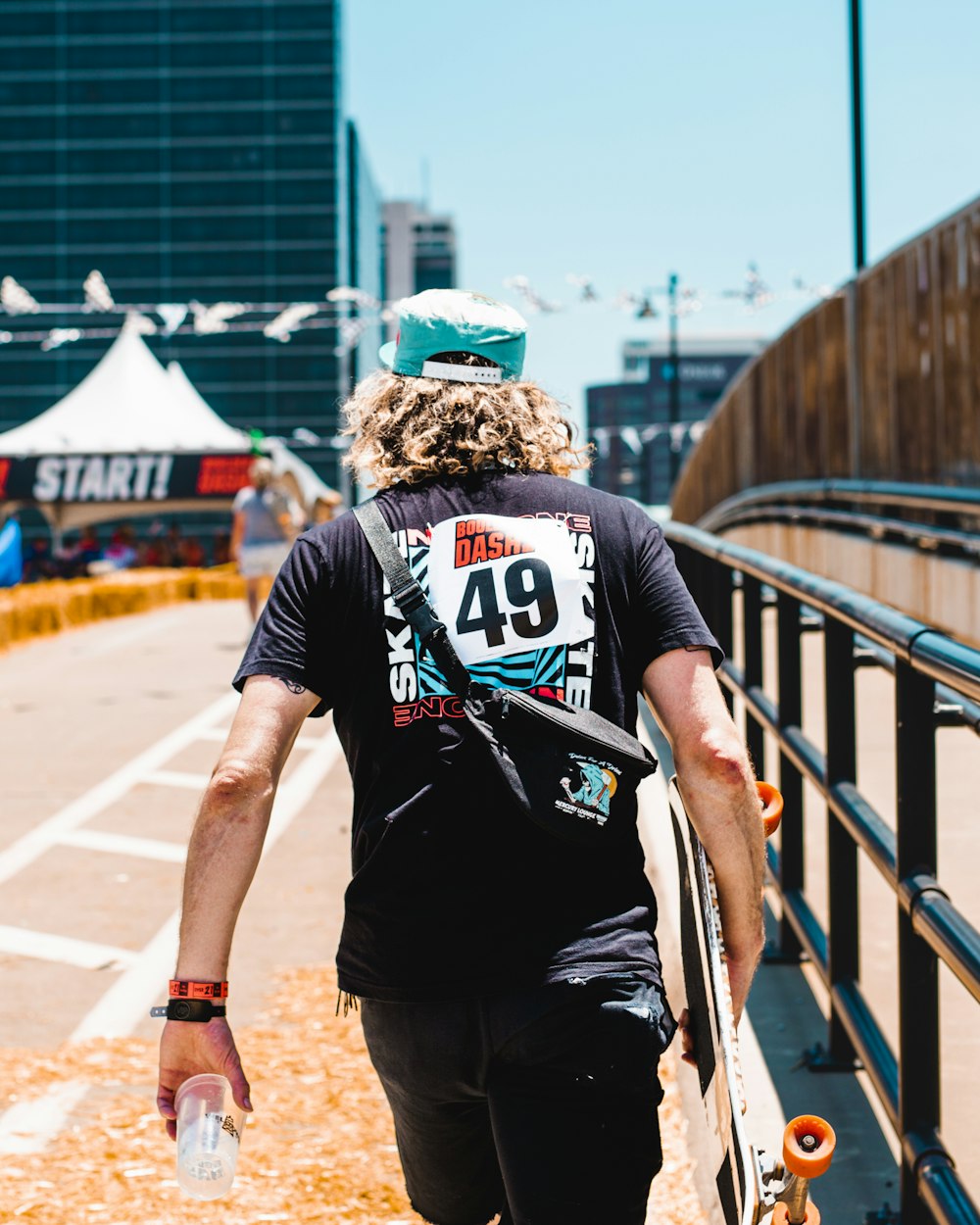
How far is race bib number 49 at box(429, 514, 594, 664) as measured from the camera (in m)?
2.25

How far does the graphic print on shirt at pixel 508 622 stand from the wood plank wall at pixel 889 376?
10.8 metres

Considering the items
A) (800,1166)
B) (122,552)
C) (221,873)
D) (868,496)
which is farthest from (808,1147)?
(122,552)

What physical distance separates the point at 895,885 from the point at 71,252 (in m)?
129

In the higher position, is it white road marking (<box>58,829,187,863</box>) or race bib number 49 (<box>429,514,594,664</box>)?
race bib number 49 (<box>429,514,594,664</box>)

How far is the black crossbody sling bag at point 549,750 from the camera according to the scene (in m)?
2.14

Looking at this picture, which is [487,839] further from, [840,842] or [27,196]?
[27,196]

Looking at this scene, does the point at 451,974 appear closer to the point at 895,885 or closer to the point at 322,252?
the point at 895,885

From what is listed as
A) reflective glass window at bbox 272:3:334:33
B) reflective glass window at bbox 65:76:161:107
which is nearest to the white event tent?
reflective glass window at bbox 272:3:334:33

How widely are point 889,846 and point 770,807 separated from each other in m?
0.83

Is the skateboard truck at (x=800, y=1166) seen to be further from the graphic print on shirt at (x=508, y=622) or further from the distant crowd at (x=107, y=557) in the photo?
the distant crowd at (x=107, y=557)

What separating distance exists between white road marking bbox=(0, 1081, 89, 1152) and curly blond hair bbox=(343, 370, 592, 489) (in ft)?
7.35

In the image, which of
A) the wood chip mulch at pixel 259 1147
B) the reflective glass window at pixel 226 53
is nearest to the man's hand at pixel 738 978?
the wood chip mulch at pixel 259 1147

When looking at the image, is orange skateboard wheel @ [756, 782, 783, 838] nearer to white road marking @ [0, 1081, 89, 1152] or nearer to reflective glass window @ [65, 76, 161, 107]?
white road marking @ [0, 1081, 89, 1152]

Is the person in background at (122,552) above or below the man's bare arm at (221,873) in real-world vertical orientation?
above
